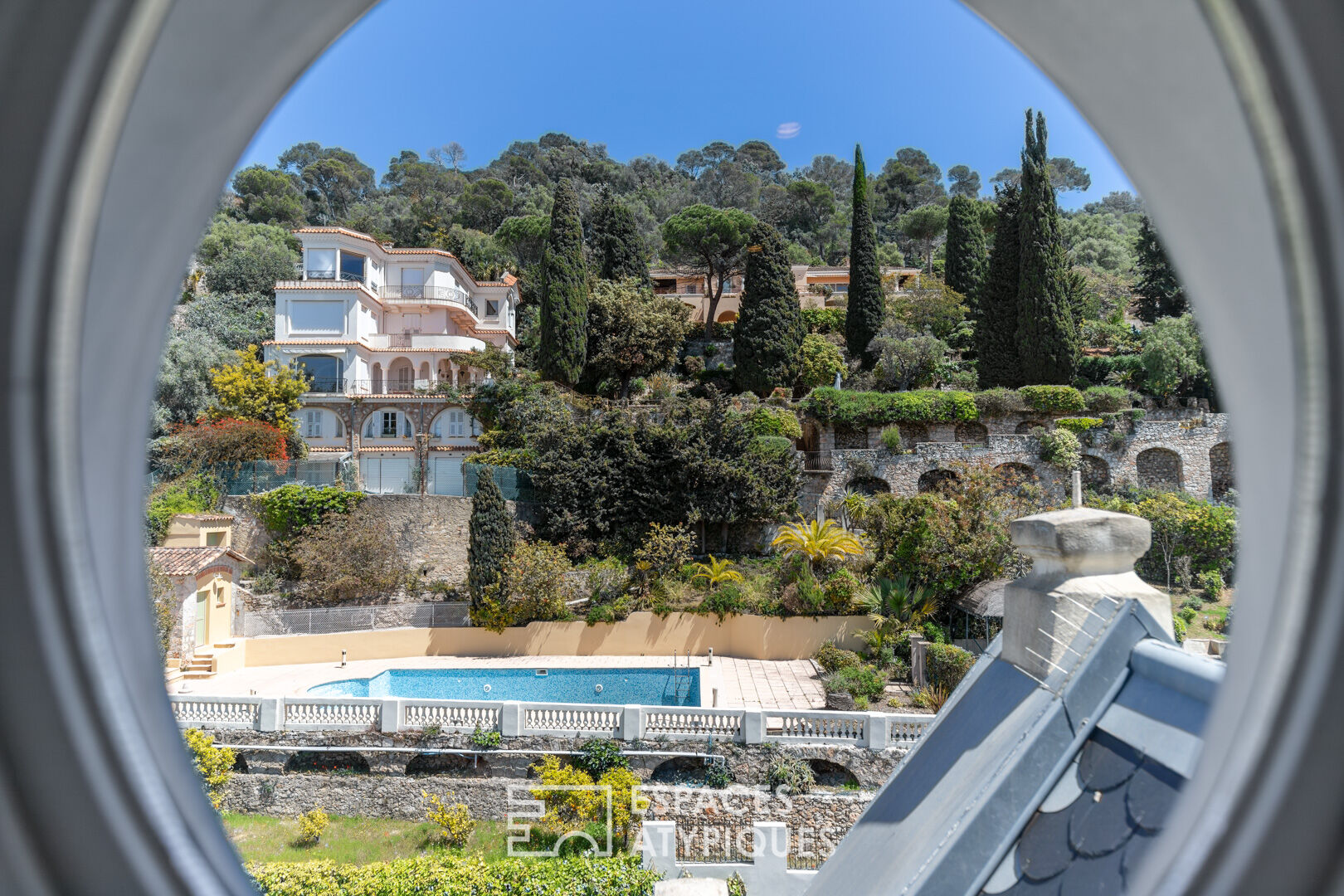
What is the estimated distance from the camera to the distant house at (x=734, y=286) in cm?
4038

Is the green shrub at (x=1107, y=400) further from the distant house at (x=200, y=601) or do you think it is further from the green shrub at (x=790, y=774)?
the distant house at (x=200, y=601)

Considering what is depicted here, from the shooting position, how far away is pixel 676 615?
718 inches

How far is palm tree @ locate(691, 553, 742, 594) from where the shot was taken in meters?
18.8

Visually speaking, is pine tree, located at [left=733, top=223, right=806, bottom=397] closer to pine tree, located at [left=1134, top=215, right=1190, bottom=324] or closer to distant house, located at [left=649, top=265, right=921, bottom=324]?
distant house, located at [left=649, top=265, right=921, bottom=324]

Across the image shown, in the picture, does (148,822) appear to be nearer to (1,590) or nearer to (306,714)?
(1,590)

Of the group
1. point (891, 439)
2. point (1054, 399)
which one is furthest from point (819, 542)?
point (1054, 399)

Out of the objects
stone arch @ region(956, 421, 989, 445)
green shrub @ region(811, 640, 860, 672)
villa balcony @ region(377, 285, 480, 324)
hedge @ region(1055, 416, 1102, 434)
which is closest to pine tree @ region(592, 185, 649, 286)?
villa balcony @ region(377, 285, 480, 324)

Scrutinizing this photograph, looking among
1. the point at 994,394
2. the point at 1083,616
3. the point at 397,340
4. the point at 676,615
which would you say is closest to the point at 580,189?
the point at 397,340

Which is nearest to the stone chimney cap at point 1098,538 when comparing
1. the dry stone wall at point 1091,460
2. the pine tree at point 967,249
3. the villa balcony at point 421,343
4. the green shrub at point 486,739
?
the green shrub at point 486,739

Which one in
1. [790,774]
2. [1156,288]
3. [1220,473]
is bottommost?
[790,774]

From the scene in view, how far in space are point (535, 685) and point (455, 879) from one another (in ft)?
24.6

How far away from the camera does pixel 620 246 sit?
1312 inches

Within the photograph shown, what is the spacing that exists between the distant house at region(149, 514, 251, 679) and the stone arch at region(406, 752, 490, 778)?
6416mm

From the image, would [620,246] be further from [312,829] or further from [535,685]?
[312,829]
